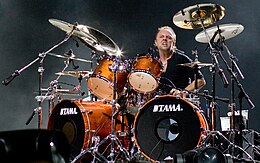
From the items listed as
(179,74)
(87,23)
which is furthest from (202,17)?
(87,23)

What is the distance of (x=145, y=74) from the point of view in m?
3.69

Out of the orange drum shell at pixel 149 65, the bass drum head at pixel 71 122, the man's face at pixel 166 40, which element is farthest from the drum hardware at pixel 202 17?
the bass drum head at pixel 71 122

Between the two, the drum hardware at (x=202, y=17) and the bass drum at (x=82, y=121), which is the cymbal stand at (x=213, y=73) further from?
the bass drum at (x=82, y=121)

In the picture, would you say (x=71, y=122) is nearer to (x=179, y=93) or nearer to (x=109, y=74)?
(x=109, y=74)

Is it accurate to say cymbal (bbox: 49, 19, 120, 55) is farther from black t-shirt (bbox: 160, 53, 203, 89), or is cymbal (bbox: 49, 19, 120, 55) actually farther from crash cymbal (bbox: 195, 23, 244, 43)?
crash cymbal (bbox: 195, 23, 244, 43)

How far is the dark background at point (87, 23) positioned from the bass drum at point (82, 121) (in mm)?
1490

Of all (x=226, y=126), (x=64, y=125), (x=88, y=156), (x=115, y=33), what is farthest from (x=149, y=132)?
(x=115, y=33)

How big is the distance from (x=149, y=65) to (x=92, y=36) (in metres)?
0.65

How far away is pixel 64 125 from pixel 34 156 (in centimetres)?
328

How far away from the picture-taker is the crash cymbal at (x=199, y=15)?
377 centimetres

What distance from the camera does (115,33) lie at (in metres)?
5.70

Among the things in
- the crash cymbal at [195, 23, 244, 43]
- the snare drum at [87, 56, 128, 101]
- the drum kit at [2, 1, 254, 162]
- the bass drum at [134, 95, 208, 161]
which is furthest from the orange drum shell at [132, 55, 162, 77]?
the crash cymbal at [195, 23, 244, 43]

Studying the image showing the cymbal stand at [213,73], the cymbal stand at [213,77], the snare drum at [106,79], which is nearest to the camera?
the cymbal stand at [213,77]

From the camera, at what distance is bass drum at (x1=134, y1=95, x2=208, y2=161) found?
3533 mm
